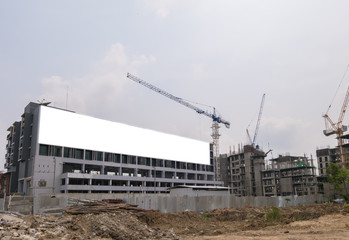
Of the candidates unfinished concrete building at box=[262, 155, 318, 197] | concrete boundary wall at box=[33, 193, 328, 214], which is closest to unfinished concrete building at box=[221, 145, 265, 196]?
unfinished concrete building at box=[262, 155, 318, 197]

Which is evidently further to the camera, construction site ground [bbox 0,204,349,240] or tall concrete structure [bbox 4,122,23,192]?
tall concrete structure [bbox 4,122,23,192]

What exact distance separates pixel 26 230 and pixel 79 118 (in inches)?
2065

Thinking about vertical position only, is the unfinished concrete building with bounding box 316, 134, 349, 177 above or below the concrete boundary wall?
above

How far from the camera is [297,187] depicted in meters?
101

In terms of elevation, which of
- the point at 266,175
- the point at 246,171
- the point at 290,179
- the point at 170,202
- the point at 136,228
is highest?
the point at 246,171

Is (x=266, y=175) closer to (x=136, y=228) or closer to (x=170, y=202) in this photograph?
(x=170, y=202)

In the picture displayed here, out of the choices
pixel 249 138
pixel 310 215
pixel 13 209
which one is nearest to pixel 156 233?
pixel 310 215

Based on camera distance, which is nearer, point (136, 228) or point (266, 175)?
point (136, 228)

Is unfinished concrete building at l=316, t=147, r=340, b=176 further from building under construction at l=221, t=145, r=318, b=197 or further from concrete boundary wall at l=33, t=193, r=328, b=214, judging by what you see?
concrete boundary wall at l=33, t=193, r=328, b=214

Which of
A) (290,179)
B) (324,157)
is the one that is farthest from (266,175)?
(324,157)

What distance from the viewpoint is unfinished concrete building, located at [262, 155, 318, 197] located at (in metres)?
99.3

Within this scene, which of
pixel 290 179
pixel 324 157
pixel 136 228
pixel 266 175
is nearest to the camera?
pixel 136 228

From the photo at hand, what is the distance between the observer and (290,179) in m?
101

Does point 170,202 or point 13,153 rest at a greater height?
point 13,153
